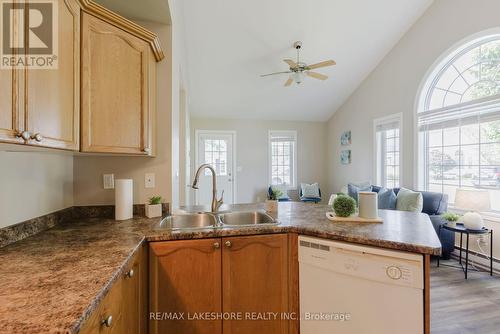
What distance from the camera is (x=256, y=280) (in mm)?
1497

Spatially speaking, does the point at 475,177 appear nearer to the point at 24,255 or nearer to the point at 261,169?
the point at 261,169

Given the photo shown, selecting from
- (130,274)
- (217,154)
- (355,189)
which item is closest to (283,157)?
(217,154)

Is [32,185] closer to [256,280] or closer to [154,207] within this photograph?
[154,207]

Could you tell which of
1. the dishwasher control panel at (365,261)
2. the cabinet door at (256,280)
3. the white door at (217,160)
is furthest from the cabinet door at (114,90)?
the white door at (217,160)

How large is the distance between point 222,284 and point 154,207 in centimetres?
76

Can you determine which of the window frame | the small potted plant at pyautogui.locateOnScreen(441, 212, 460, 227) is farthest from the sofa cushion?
the window frame

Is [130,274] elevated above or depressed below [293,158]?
below

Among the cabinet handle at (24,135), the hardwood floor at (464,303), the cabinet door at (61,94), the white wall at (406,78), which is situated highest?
the white wall at (406,78)

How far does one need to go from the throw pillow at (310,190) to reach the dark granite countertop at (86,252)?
160 inches

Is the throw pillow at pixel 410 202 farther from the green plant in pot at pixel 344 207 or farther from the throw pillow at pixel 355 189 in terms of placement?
the green plant in pot at pixel 344 207

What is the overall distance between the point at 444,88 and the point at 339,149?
2662 mm

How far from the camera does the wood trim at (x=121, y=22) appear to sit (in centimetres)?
138

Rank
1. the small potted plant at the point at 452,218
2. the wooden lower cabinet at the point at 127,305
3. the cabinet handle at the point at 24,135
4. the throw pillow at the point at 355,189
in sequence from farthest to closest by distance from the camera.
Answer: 1. the throw pillow at the point at 355,189
2. the small potted plant at the point at 452,218
3. the cabinet handle at the point at 24,135
4. the wooden lower cabinet at the point at 127,305

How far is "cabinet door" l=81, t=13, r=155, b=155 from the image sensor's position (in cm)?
141
